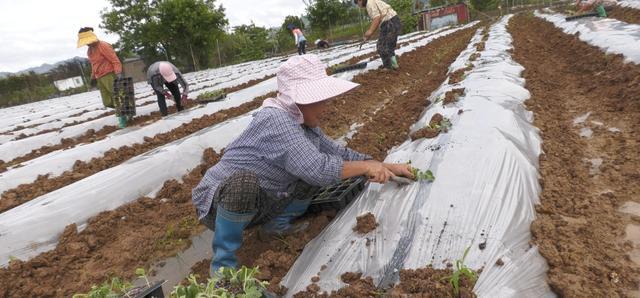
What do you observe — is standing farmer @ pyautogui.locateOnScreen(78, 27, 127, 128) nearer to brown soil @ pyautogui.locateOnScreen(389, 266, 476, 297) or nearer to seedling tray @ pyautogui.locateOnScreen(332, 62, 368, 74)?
seedling tray @ pyautogui.locateOnScreen(332, 62, 368, 74)

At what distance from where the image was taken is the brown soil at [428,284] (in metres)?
1.51

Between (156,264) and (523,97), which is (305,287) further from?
(523,97)

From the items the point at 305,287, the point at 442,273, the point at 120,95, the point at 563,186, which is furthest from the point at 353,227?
the point at 120,95

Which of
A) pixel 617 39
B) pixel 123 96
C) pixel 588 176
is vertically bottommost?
pixel 588 176

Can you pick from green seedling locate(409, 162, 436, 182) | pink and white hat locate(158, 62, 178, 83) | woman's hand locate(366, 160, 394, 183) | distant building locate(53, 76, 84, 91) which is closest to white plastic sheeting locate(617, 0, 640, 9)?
pink and white hat locate(158, 62, 178, 83)

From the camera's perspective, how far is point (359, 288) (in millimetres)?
1645

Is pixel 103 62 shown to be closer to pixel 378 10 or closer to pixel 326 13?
pixel 378 10

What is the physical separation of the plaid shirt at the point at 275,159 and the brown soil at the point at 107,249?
89 cm

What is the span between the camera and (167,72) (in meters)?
5.98

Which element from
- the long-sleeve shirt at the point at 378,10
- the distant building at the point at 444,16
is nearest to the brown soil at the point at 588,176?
the long-sleeve shirt at the point at 378,10

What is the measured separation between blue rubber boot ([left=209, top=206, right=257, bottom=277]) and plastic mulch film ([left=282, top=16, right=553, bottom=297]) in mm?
369

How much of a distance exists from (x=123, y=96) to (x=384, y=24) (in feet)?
16.1

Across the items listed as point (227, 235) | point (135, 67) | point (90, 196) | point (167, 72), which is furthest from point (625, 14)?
point (135, 67)

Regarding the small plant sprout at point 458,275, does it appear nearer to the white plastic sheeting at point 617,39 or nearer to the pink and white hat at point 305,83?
the pink and white hat at point 305,83
